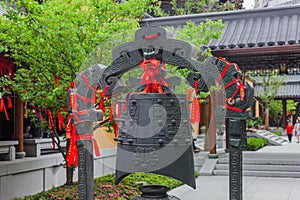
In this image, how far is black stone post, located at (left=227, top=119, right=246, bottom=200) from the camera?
3.53 m

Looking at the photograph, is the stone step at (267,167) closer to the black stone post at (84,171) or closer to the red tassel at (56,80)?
the red tassel at (56,80)

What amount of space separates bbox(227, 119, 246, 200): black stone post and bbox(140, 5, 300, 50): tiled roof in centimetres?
743

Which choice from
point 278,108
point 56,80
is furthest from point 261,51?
point 278,108

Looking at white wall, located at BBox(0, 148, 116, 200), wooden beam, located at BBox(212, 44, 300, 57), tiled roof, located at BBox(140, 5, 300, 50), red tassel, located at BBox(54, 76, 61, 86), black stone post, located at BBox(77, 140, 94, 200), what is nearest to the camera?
black stone post, located at BBox(77, 140, 94, 200)

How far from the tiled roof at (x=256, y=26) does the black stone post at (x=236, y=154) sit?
24.4 feet

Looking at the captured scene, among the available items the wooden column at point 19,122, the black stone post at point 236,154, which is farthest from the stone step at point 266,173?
the black stone post at point 236,154

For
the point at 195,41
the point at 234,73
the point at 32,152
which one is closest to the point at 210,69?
the point at 234,73

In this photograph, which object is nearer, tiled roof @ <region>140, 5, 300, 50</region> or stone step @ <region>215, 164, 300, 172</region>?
tiled roof @ <region>140, 5, 300, 50</region>

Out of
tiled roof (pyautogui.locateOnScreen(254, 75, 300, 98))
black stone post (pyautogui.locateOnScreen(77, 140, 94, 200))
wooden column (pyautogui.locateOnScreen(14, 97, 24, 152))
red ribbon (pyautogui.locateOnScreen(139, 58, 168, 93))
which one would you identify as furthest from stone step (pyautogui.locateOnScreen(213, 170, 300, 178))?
tiled roof (pyautogui.locateOnScreen(254, 75, 300, 98))

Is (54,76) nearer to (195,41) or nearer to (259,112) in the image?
(195,41)

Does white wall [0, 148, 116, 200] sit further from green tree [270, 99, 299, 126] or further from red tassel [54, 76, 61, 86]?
green tree [270, 99, 299, 126]

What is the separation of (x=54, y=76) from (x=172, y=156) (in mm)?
4413

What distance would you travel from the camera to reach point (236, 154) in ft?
11.7

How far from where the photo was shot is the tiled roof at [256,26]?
1111 centimetres
